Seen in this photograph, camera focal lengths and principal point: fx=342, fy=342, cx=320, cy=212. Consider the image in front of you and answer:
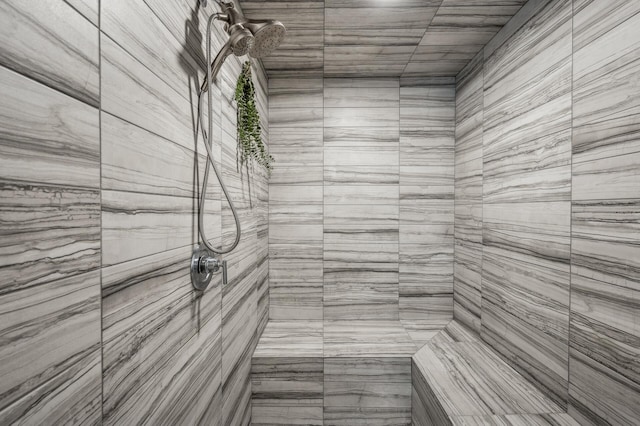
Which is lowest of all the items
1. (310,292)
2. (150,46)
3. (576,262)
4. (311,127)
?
(310,292)

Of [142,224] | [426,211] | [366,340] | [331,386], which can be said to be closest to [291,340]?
[331,386]

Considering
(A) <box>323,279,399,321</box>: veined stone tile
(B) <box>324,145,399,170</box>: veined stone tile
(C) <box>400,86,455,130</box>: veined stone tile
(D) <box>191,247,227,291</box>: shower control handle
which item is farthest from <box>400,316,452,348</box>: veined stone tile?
(D) <box>191,247,227,291</box>: shower control handle

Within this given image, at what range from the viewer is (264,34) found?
1205 mm

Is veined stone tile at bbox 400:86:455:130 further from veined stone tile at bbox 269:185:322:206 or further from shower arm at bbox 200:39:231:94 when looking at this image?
shower arm at bbox 200:39:231:94

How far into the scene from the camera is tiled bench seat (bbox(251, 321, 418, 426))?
6.84ft

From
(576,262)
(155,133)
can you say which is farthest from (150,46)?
(576,262)

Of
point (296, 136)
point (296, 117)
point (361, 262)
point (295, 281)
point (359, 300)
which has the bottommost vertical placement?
point (359, 300)

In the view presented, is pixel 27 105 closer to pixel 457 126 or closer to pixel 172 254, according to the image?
pixel 172 254

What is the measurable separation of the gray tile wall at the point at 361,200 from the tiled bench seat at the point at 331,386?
0.52 metres

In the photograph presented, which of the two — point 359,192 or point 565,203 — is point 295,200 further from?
point 565,203

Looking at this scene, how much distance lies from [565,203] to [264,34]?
1343 mm

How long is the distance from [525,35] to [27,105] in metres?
2.01

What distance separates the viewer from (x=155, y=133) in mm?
866

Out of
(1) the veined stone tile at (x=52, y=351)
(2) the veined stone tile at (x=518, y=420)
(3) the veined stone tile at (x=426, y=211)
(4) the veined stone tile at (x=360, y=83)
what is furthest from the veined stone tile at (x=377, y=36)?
(2) the veined stone tile at (x=518, y=420)
